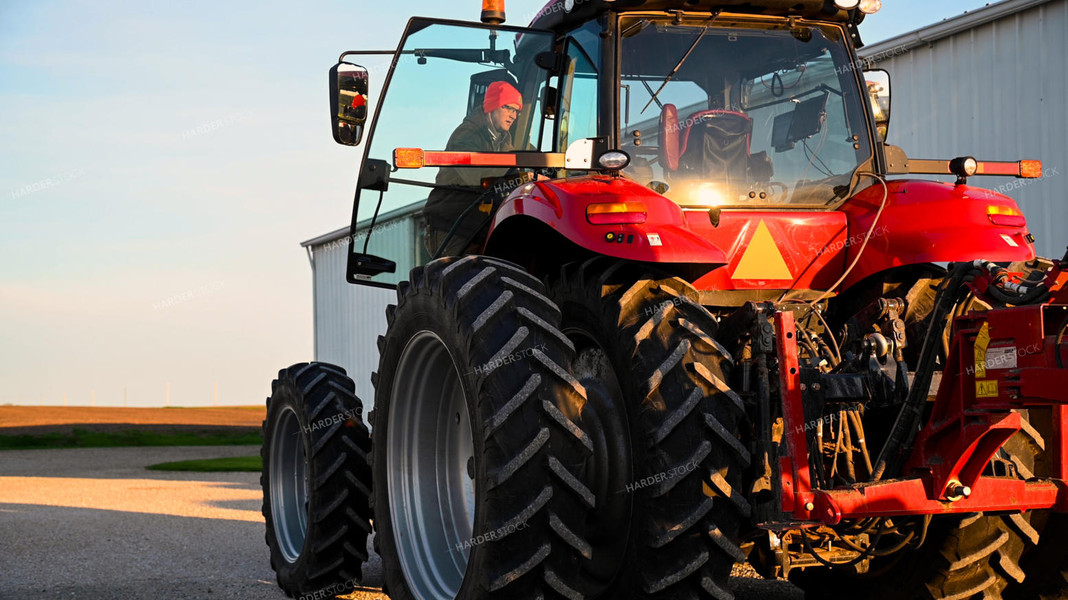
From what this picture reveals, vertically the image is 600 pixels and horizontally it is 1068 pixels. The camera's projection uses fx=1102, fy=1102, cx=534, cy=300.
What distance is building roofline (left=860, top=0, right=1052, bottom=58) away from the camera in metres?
11.4

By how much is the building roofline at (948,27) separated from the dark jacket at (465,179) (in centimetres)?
745

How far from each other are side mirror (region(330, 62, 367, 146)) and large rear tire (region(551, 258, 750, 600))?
2.08 m

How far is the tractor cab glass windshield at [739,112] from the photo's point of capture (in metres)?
4.91

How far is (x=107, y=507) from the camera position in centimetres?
1262

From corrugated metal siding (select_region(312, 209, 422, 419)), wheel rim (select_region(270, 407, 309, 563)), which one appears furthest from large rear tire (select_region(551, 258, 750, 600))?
corrugated metal siding (select_region(312, 209, 422, 419))

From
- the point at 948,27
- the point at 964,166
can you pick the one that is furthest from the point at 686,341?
the point at 948,27

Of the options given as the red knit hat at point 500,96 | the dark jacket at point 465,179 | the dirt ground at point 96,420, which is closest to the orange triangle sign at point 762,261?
the dark jacket at point 465,179

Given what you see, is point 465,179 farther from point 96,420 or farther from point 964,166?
point 96,420

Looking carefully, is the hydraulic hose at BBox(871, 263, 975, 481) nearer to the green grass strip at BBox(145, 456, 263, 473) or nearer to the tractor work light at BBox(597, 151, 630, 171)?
the tractor work light at BBox(597, 151, 630, 171)

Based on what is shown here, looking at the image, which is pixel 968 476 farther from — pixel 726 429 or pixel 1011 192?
pixel 1011 192

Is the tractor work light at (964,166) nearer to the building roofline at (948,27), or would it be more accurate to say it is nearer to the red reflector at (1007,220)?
the red reflector at (1007,220)

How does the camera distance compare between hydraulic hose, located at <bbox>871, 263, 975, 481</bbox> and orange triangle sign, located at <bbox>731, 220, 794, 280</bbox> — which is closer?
hydraulic hose, located at <bbox>871, 263, 975, 481</bbox>

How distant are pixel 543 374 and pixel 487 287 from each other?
0.47 meters

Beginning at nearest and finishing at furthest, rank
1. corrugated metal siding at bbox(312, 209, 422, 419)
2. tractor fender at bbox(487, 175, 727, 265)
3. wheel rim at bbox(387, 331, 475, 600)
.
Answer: tractor fender at bbox(487, 175, 727, 265)
wheel rim at bbox(387, 331, 475, 600)
corrugated metal siding at bbox(312, 209, 422, 419)
